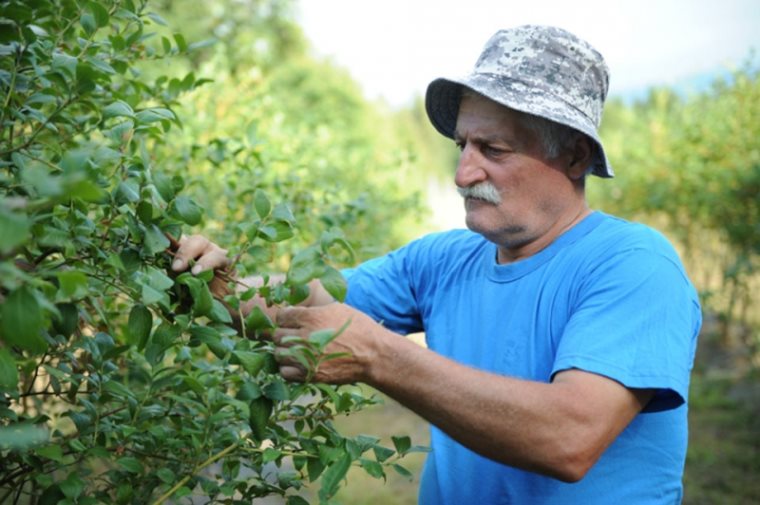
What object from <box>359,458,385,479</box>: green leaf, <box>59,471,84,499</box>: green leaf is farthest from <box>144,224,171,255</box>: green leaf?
→ <box>359,458,385,479</box>: green leaf

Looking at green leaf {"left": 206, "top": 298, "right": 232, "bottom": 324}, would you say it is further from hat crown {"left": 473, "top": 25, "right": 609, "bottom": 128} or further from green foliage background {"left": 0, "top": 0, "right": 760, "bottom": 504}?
hat crown {"left": 473, "top": 25, "right": 609, "bottom": 128}

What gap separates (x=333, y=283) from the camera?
1528mm

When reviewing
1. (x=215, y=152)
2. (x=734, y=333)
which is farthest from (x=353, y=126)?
(x=215, y=152)

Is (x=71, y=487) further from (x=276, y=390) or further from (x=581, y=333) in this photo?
(x=581, y=333)

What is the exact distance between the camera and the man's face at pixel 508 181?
2.41 meters

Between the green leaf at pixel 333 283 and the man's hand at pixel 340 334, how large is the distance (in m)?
0.14

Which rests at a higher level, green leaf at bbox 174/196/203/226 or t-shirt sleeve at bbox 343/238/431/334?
green leaf at bbox 174/196/203/226

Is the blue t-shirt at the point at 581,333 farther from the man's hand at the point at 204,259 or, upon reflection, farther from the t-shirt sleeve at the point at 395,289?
the man's hand at the point at 204,259

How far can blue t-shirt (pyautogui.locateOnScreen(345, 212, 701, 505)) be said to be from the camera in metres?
1.98

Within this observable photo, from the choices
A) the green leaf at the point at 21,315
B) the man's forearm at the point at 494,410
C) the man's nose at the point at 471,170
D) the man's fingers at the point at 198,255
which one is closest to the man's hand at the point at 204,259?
the man's fingers at the point at 198,255

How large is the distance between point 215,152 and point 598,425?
1858mm

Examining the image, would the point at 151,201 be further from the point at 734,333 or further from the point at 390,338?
the point at 734,333

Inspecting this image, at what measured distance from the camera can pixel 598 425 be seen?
6.11 feet

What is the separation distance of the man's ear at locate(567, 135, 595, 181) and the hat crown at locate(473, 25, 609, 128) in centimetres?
7
